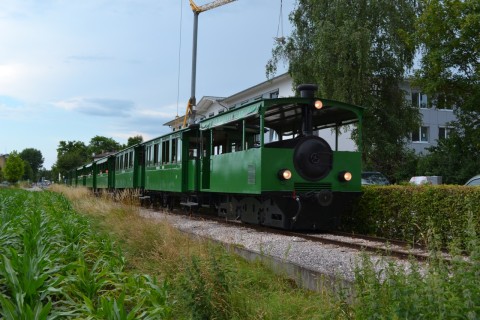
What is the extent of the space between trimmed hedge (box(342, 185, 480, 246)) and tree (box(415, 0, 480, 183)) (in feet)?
47.5

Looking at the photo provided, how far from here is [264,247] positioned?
29.4 feet

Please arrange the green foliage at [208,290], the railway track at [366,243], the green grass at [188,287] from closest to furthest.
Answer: the green grass at [188,287]
the green foliage at [208,290]
the railway track at [366,243]

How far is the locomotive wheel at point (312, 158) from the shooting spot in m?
11.5

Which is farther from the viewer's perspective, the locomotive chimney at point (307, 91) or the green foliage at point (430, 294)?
the locomotive chimney at point (307, 91)

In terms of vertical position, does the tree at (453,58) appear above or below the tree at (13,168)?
above

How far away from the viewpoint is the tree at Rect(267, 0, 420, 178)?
82.3 feet

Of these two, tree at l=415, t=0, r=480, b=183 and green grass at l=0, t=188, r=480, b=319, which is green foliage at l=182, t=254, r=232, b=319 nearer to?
green grass at l=0, t=188, r=480, b=319

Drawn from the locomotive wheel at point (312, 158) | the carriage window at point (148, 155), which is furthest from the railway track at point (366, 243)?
the carriage window at point (148, 155)

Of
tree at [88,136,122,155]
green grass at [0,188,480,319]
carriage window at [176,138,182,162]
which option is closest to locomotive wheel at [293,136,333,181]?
green grass at [0,188,480,319]

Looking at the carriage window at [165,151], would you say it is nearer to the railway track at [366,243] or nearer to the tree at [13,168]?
the railway track at [366,243]

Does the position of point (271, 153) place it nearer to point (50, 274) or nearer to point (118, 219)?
point (118, 219)

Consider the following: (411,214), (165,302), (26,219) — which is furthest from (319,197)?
(165,302)

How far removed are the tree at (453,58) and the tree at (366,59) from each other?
39.7 inches

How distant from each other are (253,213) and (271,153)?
2.26m
